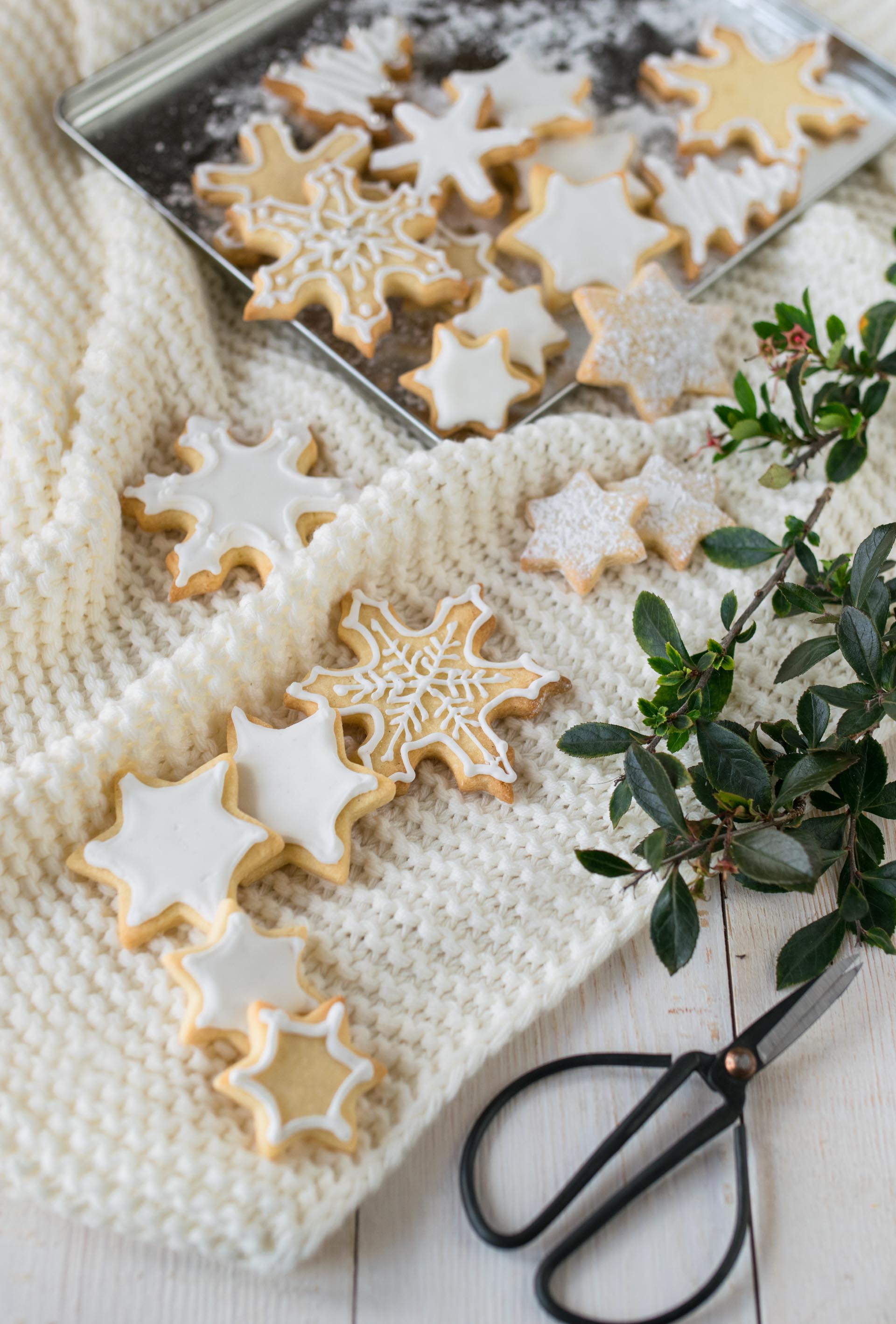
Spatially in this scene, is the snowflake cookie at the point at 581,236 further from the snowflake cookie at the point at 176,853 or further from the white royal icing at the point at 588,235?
the snowflake cookie at the point at 176,853

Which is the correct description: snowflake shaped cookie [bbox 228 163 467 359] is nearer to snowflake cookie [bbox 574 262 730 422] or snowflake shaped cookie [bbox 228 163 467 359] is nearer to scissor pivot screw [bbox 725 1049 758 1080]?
snowflake cookie [bbox 574 262 730 422]

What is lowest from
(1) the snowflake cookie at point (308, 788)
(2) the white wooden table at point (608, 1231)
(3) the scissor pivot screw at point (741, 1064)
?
(2) the white wooden table at point (608, 1231)

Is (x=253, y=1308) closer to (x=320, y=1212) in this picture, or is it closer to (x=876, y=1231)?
(x=320, y=1212)

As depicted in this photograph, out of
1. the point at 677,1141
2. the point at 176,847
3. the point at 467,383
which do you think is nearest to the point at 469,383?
the point at 467,383

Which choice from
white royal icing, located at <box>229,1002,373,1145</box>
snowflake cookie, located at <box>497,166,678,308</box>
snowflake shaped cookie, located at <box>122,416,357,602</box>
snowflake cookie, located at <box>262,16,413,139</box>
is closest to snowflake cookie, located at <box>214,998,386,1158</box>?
white royal icing, located at <box>229,1002,373,1145</box>

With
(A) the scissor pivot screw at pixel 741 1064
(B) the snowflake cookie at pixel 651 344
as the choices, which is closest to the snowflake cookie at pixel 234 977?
(A) the scissor pivot screw at pixel 741 1064

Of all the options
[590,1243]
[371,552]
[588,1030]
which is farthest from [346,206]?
[590,1243]

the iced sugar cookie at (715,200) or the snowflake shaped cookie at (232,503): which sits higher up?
the iced sugar cookie at (715,200)
